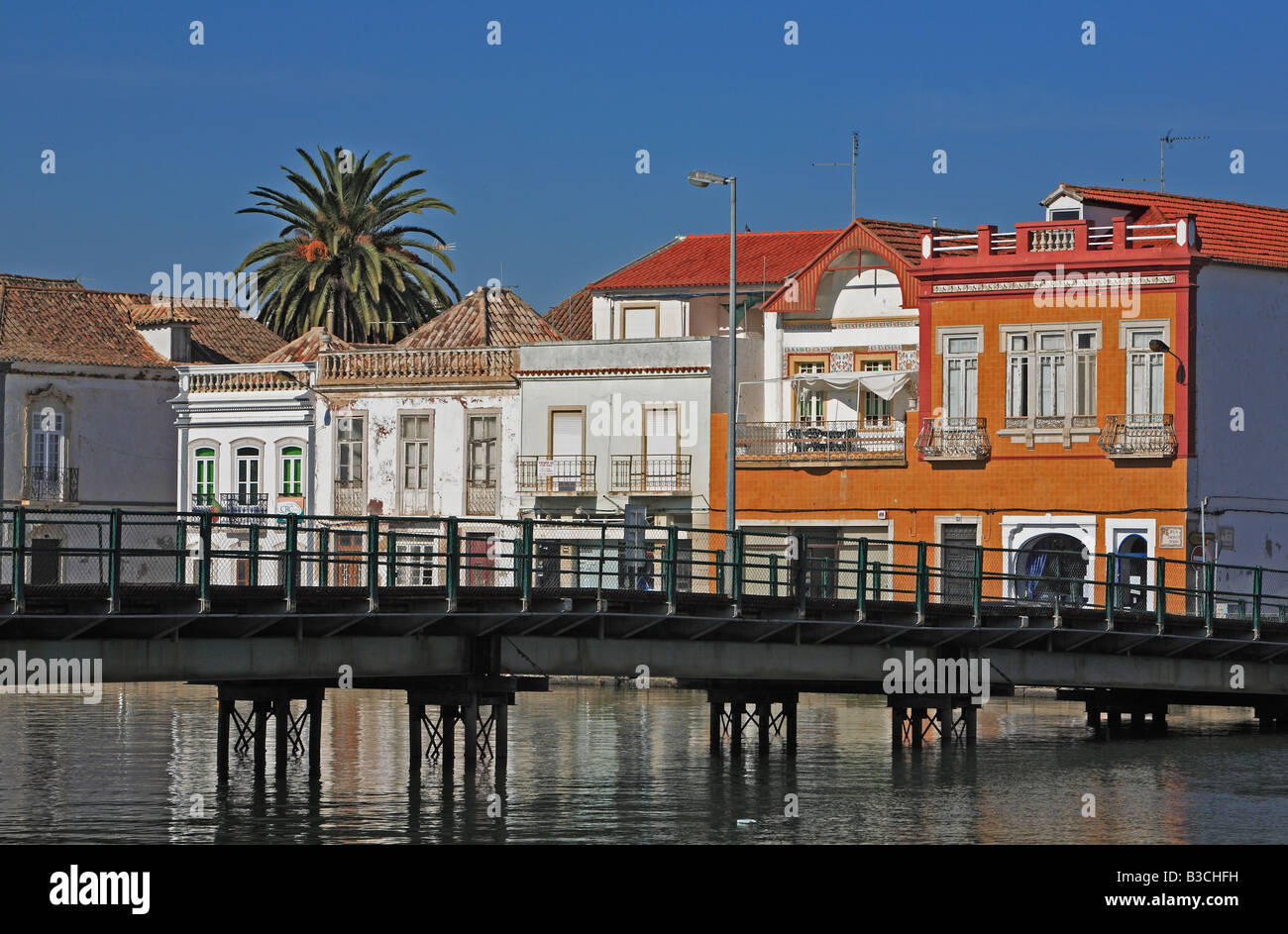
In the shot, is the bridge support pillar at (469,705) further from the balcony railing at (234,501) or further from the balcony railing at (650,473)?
the balcony railing at (234,501)

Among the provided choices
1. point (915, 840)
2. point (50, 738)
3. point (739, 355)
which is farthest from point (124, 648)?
point (739, 355)

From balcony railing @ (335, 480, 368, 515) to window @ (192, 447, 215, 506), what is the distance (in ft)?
15.5

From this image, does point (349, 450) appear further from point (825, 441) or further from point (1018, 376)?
point (1018, 376)

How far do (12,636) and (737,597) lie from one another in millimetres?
13999

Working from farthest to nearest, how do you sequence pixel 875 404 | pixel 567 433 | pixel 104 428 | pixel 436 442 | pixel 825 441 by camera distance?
1. pixel 104 428
2. pixel 436 442
3. pixel 567 433
4. pixel 875 404
5. pixel 825 441

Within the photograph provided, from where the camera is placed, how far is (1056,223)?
67625mm

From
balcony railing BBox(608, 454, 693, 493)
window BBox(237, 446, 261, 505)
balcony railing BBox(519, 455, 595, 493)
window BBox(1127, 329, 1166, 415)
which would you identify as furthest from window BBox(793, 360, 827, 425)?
window BBox(237, 446, 261, 505)

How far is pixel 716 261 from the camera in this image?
275 feet

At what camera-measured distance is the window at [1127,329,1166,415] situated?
65938 millimetres

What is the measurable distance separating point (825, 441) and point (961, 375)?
16.6ft

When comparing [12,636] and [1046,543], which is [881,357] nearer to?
[1046,543]

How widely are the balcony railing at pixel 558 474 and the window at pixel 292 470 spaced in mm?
8407

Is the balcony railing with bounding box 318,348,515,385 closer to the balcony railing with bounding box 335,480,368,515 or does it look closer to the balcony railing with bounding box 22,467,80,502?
the balcony railing with bounding box 335,480,368,515

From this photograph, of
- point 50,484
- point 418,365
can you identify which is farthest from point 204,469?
point 418,365
